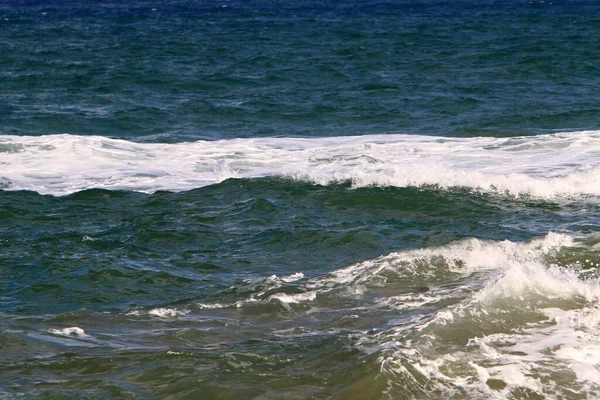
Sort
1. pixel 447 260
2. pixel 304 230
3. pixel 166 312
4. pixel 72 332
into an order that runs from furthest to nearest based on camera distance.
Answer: pixel 304 230
pixel 447 260
pixel 166 312
pixel 72 332

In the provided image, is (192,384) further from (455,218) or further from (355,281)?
(455,218)

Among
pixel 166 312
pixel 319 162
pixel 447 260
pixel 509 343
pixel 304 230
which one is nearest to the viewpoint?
pixel 509 343

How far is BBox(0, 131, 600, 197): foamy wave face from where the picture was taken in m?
13.8

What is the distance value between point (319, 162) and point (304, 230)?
478 centimetres

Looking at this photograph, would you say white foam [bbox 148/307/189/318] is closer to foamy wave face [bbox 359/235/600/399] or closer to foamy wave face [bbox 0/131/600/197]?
foamy wave face [bbox 359/235/600/399]

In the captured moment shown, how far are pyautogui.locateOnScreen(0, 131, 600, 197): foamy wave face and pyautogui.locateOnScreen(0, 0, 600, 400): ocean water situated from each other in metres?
0.07

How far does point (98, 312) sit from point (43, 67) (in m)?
22.4

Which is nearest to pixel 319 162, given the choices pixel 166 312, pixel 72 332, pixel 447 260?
pixel 447 260

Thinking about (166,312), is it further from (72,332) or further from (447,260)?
(447,260)

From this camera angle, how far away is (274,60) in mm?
29703

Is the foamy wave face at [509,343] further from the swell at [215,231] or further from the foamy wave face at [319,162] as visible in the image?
the foamy wave face at [319,162]

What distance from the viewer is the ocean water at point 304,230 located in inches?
278

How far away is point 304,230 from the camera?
447 inches

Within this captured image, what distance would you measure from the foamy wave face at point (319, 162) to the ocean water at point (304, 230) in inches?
3.0
